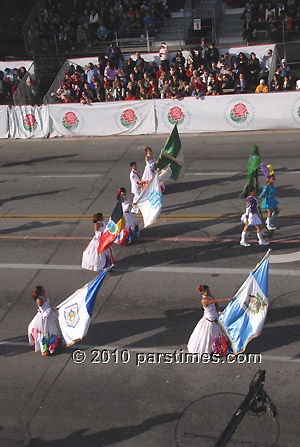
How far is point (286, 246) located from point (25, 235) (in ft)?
24.1

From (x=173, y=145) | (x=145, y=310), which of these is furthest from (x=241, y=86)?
(x=145, y=310)

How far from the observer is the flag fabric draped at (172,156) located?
17656mm

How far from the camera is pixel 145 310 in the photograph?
1165 centimetres

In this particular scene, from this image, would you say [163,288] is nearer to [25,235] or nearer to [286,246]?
[286,246]

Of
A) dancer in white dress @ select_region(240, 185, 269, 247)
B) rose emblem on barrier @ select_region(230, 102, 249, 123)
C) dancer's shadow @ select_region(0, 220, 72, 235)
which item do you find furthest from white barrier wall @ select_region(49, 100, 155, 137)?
dancer in white dress @ select_region(240, 185, 269, 247)

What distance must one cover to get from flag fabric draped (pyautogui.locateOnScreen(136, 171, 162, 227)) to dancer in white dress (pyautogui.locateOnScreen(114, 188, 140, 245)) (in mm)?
351

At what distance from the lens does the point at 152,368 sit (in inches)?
394

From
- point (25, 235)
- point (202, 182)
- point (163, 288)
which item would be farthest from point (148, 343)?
point (202, 182)

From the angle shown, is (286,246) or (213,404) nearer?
(213,404)

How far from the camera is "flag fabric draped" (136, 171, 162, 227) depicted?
559 inches

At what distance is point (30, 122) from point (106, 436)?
19.5m

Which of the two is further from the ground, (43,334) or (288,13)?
(288,13)

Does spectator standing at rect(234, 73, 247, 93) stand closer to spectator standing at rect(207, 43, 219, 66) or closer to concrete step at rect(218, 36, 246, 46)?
spectator standing at rect(207, 43, 219, 66)

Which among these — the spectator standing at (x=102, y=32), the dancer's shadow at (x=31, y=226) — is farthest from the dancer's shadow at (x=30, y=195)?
the spectator standing at (x=102, y=32)
